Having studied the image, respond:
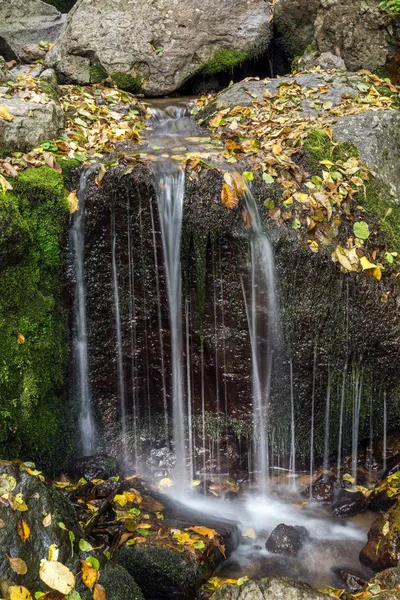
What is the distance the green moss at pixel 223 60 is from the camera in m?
9.06

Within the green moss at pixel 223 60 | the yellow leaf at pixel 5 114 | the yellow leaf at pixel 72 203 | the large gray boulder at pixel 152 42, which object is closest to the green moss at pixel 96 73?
the large gray boulder at pixel 152 42

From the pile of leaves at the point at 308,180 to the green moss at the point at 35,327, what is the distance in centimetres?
163

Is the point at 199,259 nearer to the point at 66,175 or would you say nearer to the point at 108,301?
the point at 108,301

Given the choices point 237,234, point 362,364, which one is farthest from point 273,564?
point 237,234

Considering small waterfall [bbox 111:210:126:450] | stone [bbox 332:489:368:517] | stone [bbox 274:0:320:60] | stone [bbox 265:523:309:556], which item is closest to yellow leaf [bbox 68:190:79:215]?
small waterfall [bbox 111:210:126:450]

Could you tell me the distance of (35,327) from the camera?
5.13m

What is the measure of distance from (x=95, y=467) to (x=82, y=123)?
3.92m

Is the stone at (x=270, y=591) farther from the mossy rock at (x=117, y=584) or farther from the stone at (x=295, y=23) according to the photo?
the stone at (x=295, y=23)

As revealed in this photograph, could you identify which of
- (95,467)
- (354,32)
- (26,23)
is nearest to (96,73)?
(26,23)

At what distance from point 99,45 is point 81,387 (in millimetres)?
5637

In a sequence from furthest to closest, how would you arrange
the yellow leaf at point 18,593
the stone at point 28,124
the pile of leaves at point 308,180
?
1. the stone at point 28,124
2. the pile of leaves at point 308,180
3. the yellow leaf at point 18,593

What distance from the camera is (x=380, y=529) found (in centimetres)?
464

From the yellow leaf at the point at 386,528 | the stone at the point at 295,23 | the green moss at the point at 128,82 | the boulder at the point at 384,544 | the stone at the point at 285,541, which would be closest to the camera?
the boulder at the point at 384,544

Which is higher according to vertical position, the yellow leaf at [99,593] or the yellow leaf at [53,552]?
the yellow leaf at [53,552]
